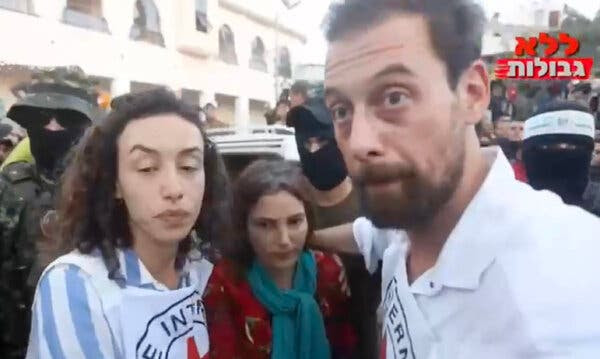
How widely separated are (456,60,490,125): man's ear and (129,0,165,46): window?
14.5 m

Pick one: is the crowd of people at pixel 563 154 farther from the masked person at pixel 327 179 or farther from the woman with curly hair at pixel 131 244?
the woman with curly hair at pixel 131 244

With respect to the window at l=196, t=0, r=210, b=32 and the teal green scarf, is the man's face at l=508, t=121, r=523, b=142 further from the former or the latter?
the window at l=196, t=0, r=210, b=32

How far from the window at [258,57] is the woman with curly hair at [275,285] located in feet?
65.2

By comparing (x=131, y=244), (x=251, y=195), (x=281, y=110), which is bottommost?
(x=131, y=244)

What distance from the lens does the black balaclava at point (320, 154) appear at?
2270 mm

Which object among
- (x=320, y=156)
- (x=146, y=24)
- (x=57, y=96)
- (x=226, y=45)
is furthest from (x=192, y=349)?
(x=226, y=45)

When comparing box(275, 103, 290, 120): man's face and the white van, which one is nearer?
the white van

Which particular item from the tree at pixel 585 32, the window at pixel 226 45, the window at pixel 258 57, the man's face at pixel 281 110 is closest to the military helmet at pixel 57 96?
the man's face at pixel 281 110

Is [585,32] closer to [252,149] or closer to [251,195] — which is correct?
[252,149]

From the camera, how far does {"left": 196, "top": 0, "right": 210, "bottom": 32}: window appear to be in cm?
1783

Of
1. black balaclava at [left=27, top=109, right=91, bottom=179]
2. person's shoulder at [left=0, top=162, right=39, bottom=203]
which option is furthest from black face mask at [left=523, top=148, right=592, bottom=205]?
person's shoulder at [left=0, top=162, right=39, bottom=203]

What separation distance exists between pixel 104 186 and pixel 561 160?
1.57 metres

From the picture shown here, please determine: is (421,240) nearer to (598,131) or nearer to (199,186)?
(199,186)

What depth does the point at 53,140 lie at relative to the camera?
2.47 meters
